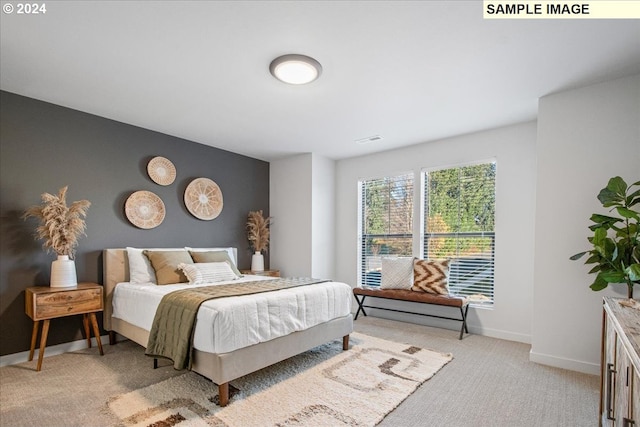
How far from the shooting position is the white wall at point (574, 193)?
2.73 metres

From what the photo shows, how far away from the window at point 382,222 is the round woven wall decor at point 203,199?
231cm

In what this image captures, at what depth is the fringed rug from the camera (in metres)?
2.12

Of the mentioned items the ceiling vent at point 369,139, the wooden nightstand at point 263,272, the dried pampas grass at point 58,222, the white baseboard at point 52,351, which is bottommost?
the white baseboard at point 52,351

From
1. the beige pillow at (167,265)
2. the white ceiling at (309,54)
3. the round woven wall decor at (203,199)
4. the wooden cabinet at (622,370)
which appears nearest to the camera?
the wooden cabinet at (622,370)

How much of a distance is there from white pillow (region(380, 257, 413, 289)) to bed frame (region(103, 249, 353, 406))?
4.18ft

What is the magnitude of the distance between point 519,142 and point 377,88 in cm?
209

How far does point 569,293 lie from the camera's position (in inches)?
114

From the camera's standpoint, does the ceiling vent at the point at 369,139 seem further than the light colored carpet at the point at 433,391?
Yes

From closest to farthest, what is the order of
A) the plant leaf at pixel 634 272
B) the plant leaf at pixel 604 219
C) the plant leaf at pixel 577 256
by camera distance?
the plant leaf at pixel 634 272 < the plant leaf at pixel 604 219 < the plant leaf at pixel 577 256

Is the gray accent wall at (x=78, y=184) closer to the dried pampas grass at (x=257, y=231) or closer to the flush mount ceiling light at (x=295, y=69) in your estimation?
the dried pampas grass at (x=257, y=231)

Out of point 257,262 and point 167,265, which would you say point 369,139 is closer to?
point 257,262

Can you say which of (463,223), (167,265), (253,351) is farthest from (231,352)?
(463,223)

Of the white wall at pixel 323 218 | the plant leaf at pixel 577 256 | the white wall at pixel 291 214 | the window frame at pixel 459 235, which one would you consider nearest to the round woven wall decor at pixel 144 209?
the white wall at pixel 291 214

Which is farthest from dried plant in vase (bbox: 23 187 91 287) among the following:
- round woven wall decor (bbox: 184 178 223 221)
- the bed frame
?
round woven wall decor (bbox: 184 178 223 221)
